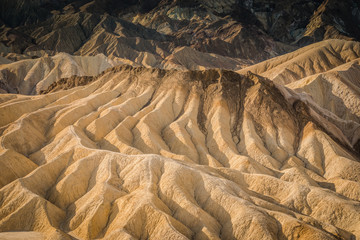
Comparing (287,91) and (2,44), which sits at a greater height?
(287,91)

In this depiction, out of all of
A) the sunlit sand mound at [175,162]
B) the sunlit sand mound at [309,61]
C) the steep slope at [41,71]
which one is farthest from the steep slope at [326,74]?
the steep slope at [41,71]

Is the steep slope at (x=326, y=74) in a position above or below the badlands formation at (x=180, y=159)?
below

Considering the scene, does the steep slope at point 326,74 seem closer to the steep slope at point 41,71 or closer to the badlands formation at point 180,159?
the badlands formation at point 180,159

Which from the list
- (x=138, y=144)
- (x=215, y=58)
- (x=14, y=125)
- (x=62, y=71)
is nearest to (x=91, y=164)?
(x=138, y=144)

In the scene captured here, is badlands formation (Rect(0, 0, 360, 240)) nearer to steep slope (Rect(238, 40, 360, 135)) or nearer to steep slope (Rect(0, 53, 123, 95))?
steep slope (Rect(238, 40, 360, 135))

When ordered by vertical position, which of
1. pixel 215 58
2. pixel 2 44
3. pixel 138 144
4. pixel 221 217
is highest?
pixel 221 217

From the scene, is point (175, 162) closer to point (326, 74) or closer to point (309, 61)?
point (326, 74)

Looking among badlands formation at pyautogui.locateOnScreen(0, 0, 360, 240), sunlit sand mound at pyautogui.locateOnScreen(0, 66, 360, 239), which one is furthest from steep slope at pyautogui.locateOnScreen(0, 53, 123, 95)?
sunlit sand mound at pyautogui.locateOnScreen(0, 66, 360, 239)

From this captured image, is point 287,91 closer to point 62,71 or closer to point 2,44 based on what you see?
point 62,71
